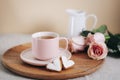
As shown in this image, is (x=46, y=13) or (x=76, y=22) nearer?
(x=76, y=22)

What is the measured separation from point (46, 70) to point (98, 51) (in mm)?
211

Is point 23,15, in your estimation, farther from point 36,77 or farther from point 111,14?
point 36,77

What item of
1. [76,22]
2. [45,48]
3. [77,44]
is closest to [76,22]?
[76,22]

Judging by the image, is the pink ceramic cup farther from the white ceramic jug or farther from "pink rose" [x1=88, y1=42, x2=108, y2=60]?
the white ceramic jug

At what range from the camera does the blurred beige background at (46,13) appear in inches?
50.7

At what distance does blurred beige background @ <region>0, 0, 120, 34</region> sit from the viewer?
1287 millimetres

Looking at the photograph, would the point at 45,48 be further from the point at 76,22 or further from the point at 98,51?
the point at 76,22

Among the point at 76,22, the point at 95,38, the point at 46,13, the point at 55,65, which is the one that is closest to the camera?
the point at 55,65

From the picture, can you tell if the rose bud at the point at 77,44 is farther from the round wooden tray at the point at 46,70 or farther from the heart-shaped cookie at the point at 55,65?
the heart-shaped cookie at the point at 55,65

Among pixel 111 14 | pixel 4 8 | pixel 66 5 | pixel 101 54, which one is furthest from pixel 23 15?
pixel 101 54

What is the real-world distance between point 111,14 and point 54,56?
585 millimetres

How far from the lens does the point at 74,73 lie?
0.77 m

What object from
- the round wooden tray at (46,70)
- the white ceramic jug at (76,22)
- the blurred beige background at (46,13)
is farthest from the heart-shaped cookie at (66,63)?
the blurred beige background at (46,13)

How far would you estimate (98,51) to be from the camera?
89cm
